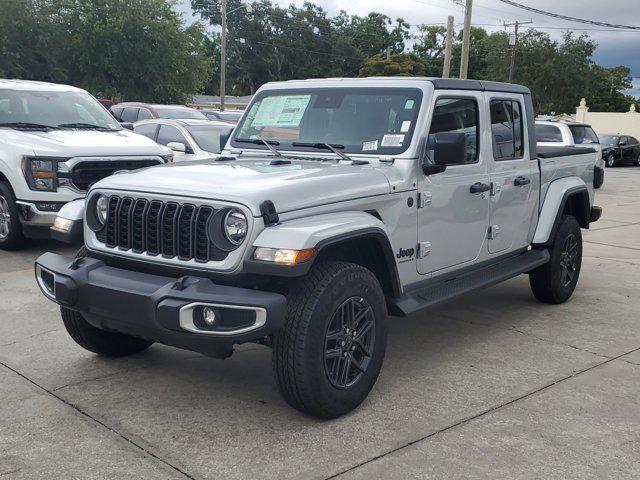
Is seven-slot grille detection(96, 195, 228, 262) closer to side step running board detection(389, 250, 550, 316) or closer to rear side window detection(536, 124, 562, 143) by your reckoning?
side step running board detection(389, 250, 550, 316)

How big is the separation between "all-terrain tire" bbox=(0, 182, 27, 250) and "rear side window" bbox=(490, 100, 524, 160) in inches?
211

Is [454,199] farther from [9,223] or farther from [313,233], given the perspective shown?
[9,223]

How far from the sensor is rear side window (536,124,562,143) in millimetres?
15750

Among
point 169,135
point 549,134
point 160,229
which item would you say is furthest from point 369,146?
point 549,134

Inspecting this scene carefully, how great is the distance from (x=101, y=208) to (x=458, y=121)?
2.52m

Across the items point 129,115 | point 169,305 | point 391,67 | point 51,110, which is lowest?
point 129,115

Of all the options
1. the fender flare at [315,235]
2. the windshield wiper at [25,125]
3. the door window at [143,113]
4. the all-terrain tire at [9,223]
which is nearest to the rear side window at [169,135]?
the windshield wiper at [25,125]

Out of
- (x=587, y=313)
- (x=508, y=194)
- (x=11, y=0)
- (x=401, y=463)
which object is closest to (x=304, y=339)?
(x=401, y=463)

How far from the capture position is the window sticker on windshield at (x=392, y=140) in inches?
185

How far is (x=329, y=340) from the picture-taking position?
3.93 meters

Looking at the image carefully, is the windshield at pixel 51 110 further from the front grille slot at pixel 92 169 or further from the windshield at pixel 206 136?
the windshield at pixel 206 136

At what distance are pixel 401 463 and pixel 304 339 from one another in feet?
2.50

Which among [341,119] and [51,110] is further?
[51,110]

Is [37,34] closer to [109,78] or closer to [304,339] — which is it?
[109,78]
